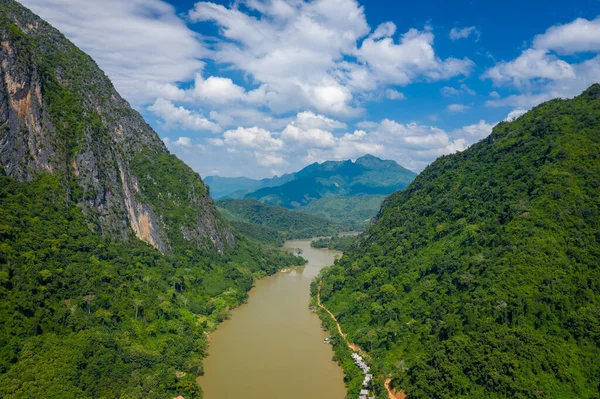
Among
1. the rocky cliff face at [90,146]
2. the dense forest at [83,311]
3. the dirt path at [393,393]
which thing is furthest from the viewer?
the rocky cliff face at [90,146]

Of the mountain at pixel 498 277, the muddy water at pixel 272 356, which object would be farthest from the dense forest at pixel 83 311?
the mountain at pixel 498 277

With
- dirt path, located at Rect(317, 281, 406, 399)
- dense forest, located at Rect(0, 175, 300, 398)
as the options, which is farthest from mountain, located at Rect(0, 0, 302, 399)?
dirt path, located at Rect(317, 281, 406, 399)

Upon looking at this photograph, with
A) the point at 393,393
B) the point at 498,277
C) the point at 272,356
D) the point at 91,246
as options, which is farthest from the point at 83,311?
the point at 498,277

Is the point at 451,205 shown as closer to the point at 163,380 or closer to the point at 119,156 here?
the point at 163,380

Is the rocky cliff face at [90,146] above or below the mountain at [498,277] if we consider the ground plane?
above

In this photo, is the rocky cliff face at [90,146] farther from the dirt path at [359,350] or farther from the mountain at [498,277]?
the mountain at [498,277]

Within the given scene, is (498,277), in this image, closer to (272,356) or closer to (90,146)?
(272,356)

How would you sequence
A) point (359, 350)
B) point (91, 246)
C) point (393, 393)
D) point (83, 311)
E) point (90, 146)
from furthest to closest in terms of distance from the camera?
1. point (90, 146)
2. point (91, 246)
3. point (359, 350)
4. point (83, 311)
5. point (393, 393)

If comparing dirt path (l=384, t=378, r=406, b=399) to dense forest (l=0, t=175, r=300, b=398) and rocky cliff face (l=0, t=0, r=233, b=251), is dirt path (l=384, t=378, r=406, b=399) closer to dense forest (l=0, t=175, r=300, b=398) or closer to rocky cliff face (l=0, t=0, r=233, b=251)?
dense forest (l=0, t=175, r=300, b=398)
